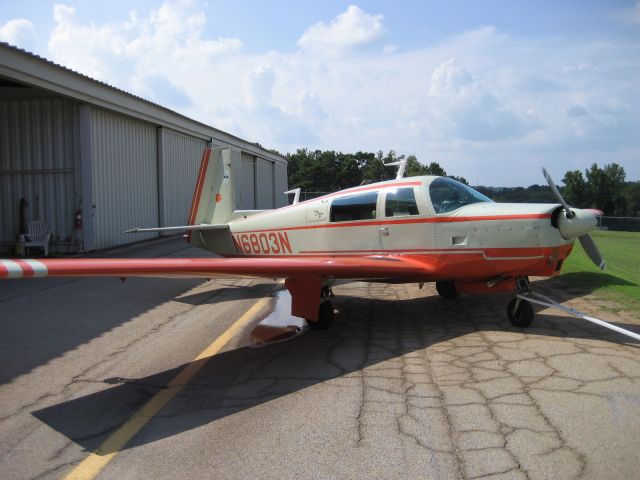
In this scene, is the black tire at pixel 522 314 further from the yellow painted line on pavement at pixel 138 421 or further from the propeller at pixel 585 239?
the yellow painted line on pavement at pixel 138 421

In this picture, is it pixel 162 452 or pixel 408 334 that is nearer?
pixel 162 452

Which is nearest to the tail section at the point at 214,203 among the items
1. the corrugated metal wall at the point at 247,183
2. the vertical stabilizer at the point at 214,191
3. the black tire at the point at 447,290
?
the vertical stabilizer at the point at 214,191

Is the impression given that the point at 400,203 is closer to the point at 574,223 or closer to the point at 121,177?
the point at 574,223

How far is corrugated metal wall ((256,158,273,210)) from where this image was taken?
1340 inches

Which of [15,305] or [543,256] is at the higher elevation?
A: [543,256]

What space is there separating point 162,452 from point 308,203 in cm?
512

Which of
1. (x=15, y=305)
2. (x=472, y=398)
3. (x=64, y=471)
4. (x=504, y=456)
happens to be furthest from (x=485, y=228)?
(x=15, y=305)

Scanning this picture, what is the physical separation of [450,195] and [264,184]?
2964 cm

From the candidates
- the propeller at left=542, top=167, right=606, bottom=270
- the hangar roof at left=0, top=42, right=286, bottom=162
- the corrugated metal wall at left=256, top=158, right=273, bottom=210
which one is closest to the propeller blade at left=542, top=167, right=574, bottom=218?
the propeller at left=542, top=167, right=606, bottom=270

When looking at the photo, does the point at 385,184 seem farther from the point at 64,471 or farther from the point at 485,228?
the point at 64,471

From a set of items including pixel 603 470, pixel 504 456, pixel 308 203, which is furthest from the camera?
pixel 308 203

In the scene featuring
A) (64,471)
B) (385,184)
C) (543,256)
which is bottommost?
(64,471)

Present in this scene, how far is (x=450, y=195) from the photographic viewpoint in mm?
6742

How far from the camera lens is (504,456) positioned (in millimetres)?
3199
